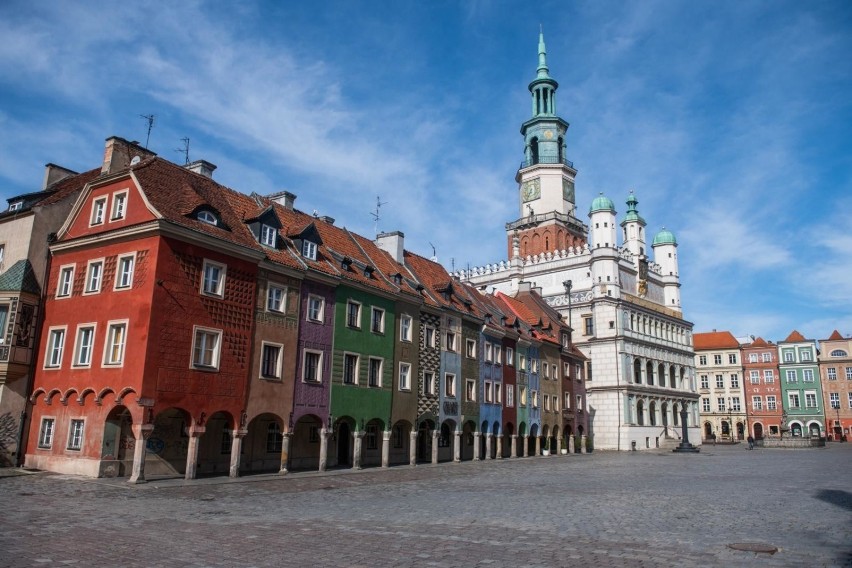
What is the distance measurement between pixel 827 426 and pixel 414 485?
96174 mm

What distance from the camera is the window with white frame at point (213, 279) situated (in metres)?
26.2

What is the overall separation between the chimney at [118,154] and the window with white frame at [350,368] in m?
13.4

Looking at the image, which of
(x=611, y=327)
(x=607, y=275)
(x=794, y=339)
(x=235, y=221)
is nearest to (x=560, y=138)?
(x=607, y=275)

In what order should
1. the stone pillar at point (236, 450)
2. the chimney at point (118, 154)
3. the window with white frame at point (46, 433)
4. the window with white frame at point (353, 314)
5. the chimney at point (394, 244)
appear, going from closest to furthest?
1. the stone pillar at point (236, 450)
2. the window with white frame at point (46, 433)
3. the chimney at point (118, 154)
4. the window with white frame at point (353, 314)
5. the chimney at point (394, 244)

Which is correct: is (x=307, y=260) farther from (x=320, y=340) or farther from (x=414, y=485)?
(x=414, y=485)

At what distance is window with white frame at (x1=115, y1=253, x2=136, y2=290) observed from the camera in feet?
82.9

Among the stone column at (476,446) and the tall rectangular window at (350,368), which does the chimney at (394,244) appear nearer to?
the tall rectangular window at (350,368)

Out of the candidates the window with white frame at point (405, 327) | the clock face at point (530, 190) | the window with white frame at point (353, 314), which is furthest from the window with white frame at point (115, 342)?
the clock face at point (530, 190)

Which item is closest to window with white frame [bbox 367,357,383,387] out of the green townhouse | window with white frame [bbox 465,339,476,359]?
window with white frame [bbox 465,339,476,359]

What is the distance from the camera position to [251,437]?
2992 centimetres

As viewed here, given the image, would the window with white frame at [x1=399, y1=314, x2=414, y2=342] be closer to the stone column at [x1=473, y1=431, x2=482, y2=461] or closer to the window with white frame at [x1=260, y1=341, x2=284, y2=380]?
the window with white frame at [x1=260, y1=341, x2=284, y2=380]


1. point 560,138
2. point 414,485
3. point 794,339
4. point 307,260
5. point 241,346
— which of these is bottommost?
point 414,485

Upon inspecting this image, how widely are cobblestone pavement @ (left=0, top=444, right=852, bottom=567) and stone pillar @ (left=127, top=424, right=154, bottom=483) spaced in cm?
47

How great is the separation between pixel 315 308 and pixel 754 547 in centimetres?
2313
